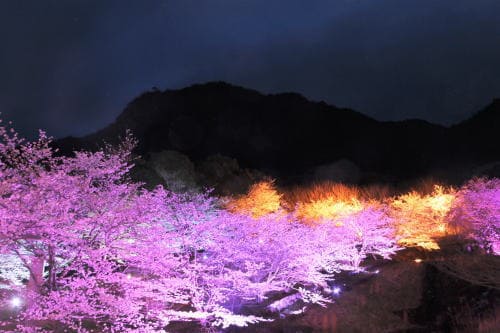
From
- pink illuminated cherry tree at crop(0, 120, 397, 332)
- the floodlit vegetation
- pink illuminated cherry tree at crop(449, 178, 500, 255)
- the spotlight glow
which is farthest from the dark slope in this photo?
the spotlight glow

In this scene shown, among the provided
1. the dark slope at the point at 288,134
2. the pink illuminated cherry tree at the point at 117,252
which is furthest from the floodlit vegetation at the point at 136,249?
the dark slope at the point at 288,134

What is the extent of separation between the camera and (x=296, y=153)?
5553cm

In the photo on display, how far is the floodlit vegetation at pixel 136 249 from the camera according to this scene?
8.41 metres

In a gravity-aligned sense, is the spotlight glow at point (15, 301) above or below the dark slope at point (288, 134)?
below

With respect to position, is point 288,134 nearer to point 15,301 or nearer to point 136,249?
point 136,249

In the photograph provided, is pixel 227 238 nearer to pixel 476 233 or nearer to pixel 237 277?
pixel 237 277

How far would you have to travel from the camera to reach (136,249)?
977 cm

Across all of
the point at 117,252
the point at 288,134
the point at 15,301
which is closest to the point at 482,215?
the point at 117,252

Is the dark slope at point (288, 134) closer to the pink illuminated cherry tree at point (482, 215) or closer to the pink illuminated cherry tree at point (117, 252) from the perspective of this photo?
the pink illuminated cherry tree at point (482, 215)

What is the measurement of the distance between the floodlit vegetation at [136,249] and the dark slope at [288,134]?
2913 centimetres

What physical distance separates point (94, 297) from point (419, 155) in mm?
45693

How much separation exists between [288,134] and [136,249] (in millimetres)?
49836

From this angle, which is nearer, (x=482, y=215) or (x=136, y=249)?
(x=136, y=249)

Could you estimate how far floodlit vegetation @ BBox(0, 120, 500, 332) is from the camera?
27.6 ft
